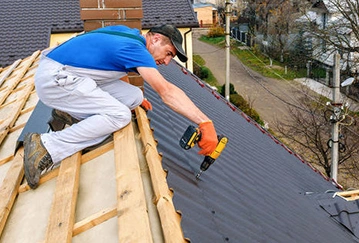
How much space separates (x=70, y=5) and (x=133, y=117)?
14086 mm

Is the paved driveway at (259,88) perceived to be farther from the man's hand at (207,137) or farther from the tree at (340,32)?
the man's hand at (207,137)

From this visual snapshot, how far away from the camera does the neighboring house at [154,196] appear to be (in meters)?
2.49

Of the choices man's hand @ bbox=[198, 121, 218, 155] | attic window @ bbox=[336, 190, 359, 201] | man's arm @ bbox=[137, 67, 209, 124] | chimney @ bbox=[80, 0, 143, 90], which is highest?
chimney @ bbox=[80, 0, 143, 90]

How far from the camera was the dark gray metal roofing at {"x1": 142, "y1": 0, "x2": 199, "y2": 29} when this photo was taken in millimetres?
16062

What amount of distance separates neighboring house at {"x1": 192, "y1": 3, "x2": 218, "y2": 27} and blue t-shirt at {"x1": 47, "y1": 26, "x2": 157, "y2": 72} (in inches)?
1962

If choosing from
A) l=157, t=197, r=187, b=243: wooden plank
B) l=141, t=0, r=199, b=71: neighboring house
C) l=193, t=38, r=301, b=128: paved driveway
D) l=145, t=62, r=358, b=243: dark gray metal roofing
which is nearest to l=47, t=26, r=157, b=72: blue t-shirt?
l=145, t=62, r=358, b=243: dark gray metal roofing

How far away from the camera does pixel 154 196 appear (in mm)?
2662

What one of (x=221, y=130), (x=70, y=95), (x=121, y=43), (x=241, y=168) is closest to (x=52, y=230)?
(x=70, y=95)

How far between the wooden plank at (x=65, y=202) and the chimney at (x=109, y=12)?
6.95ft

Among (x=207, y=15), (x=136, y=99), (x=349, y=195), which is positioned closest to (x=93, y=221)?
(x=136, y=99)

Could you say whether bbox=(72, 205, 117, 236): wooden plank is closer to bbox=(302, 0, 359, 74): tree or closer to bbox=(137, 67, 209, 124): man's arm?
bbox=(137, 67, 209, 124): man's arm

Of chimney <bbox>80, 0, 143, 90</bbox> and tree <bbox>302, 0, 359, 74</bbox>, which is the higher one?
chimney <bbox>80, 0, 143, 90</bbox>

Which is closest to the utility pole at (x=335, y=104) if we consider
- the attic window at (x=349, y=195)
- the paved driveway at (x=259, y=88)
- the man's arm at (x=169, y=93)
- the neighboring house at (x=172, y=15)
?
the attic window at (x=349, y=195)

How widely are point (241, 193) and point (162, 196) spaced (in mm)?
1820
